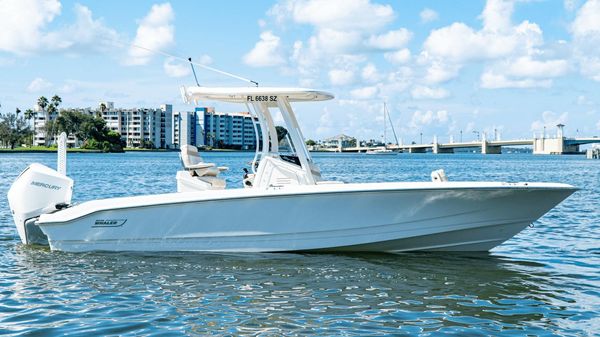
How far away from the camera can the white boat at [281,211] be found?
1067 cm

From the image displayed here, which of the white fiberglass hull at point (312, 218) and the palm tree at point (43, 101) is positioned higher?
the palm tree at point (43, 101)

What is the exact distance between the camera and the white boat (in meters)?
10.7

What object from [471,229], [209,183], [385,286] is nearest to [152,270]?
[209,183]

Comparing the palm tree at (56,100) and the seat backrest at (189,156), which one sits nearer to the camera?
the seat backrest at (189,156)

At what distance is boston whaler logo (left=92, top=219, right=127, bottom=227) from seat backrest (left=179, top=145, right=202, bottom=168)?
1.43 metres

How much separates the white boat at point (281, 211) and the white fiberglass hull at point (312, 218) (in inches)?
0.6

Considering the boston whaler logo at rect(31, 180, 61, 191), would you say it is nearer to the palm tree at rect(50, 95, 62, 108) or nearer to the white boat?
the white boat

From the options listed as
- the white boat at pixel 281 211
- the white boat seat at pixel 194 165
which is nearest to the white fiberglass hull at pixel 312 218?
the white boat at pixel 281 211

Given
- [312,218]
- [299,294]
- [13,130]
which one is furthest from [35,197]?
[13,130]

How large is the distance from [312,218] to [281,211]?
49 centimetres

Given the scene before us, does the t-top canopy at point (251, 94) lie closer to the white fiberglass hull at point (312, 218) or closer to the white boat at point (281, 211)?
the white boat at point (281, 211)

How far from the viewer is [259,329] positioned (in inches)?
296

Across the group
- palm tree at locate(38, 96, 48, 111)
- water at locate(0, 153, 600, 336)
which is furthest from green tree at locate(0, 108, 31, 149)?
water at locate(0, 153, 600, 336)

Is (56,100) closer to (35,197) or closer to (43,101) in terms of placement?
(43,101)
